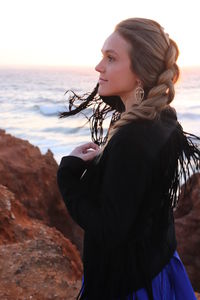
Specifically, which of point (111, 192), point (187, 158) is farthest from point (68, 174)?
point (187, 158)

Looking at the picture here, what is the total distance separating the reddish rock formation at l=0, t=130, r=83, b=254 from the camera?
7422mm

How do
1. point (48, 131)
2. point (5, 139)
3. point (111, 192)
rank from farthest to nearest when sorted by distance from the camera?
point (48, 131)
point (5, 139)
point (111, 192)

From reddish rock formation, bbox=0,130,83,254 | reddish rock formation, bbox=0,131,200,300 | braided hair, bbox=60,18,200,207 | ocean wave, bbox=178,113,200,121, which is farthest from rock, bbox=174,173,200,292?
ocean wave, bbox=178,113,200,121

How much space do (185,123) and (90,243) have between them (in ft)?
87.9

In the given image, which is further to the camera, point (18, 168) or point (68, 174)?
point (18, 168)

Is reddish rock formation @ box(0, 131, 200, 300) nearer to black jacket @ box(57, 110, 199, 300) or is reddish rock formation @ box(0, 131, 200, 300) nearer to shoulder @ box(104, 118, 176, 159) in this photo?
black jacket @ box(57, 110, 199, 300)

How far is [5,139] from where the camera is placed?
27.6ft

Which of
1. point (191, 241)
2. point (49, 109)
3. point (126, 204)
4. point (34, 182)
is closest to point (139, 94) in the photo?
point (126, 204)

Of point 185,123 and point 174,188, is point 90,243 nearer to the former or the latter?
point 174,188

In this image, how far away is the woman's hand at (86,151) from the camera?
1610mm

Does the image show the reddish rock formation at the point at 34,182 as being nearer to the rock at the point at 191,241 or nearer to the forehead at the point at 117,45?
the rock at the point at 191,241

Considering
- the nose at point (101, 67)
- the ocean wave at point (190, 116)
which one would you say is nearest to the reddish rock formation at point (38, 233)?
the nose at point (101, 67)

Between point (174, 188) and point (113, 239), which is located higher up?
point (174, 188)

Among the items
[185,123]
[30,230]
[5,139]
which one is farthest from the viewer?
[185,123]
